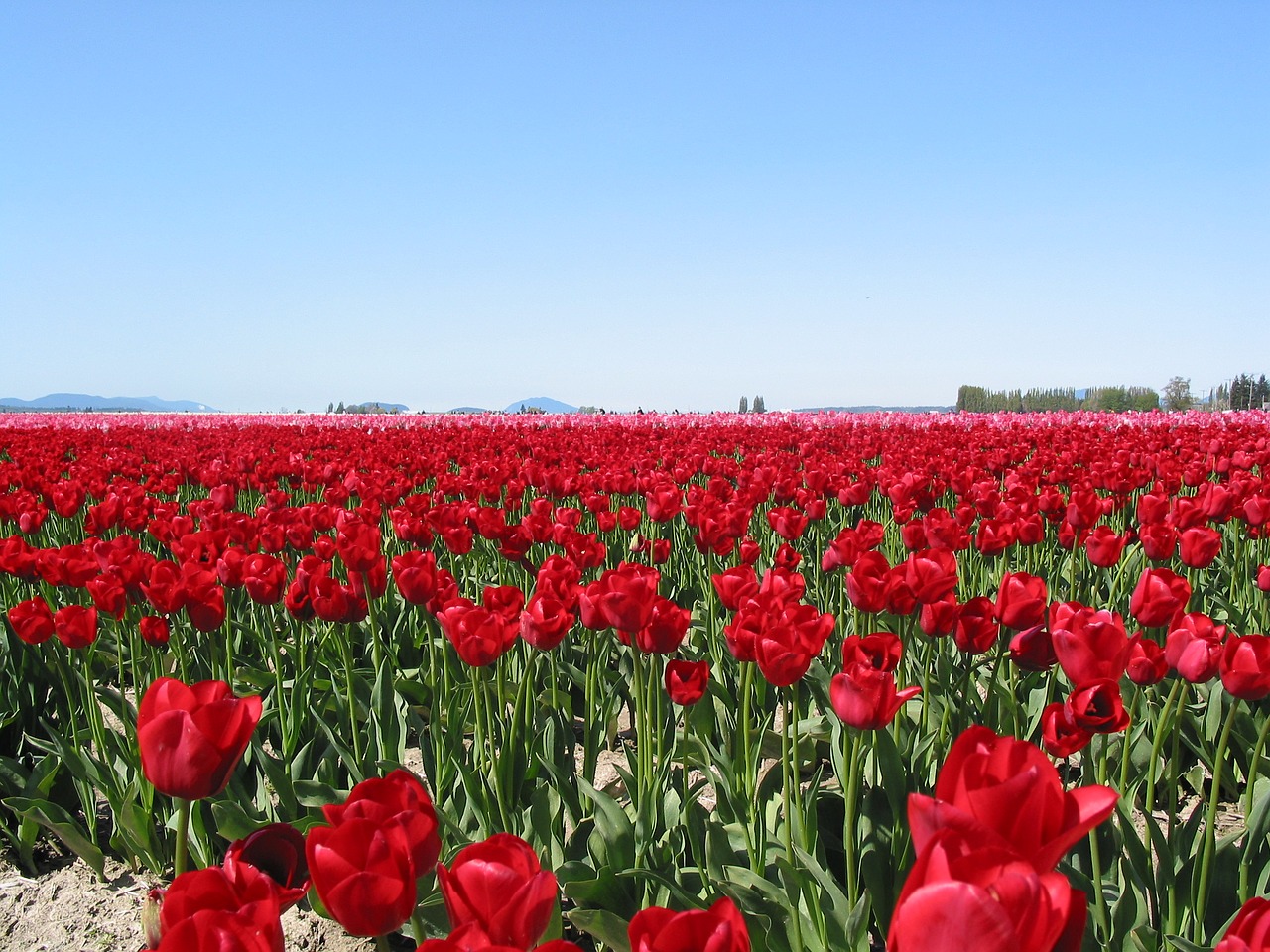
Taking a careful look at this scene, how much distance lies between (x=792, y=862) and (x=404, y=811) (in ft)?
3.88

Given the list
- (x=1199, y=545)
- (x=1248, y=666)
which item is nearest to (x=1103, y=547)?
(x=1199, y=545)

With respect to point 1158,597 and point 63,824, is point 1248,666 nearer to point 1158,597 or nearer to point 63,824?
point 1158,597

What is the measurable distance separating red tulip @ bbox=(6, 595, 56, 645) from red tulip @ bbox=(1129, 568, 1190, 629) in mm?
3030

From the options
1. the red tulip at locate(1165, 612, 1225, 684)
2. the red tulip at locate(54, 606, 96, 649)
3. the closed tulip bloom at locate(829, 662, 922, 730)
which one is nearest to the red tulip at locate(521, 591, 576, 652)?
the closed tulip bloom at locate(829, 662, 922, 730)

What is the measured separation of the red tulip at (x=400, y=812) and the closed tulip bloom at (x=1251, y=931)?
2.74 ft

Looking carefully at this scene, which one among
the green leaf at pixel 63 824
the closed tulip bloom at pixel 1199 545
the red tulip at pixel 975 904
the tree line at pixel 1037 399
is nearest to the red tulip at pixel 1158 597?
the closed tulip bloom at pixel 1199 545

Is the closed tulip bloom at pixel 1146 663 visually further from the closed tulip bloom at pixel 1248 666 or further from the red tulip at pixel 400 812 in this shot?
the red tulip at pixel 400 812

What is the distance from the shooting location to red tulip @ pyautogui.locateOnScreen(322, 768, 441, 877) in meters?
1.03

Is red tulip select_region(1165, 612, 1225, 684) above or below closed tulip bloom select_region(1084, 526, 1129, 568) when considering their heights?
below

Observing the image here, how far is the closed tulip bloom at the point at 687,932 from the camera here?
2.79 feet

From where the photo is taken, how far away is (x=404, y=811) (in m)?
1.03

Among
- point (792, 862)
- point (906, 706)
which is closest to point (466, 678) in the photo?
point (906, 706)

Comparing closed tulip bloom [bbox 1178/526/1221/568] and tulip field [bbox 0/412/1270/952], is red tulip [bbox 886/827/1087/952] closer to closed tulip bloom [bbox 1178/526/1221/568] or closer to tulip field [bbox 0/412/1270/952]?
tulip field [bbox 0/412/1270/952]

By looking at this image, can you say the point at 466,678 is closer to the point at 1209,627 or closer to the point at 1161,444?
the point at 1209,627
